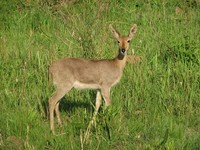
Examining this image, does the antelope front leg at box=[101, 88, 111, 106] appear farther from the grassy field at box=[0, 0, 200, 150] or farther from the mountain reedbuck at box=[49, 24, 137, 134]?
the grassy field at box=[0, 0, 200, 150]

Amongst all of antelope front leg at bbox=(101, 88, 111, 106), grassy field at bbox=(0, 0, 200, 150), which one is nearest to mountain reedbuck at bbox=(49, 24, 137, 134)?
antelope front leg at bbox=(101, 88, 111, 106)

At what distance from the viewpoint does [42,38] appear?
10109mm

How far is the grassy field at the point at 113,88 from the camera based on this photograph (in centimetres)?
632

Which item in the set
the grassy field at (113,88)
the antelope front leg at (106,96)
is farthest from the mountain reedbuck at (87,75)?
the grassy field at (113,88)

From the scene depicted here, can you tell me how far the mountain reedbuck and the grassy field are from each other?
0.20 metres

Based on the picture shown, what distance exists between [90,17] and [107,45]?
0.56 m

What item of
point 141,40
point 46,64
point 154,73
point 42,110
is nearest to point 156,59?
point 154,73

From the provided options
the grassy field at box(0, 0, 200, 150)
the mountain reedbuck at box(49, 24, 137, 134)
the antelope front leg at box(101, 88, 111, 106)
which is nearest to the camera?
the grassy field at box(0, 0, 200, 150)

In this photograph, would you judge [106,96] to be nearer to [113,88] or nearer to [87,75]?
[87,75]

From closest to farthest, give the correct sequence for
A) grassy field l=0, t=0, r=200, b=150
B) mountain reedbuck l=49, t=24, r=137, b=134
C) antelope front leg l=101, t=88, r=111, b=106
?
grassy field l=0, t=0, r=200, b=150
mountain reedbuck l=49, t=24, r=137, b=134
antelope front leg l=101, t=88, r=111, b=106

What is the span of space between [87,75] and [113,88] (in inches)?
31.7

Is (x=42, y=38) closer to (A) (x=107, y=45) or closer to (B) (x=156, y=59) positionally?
(A) (x=107, y=45)

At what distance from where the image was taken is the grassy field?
6.32 meters

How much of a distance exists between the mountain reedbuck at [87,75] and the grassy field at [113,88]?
0.66 ft
